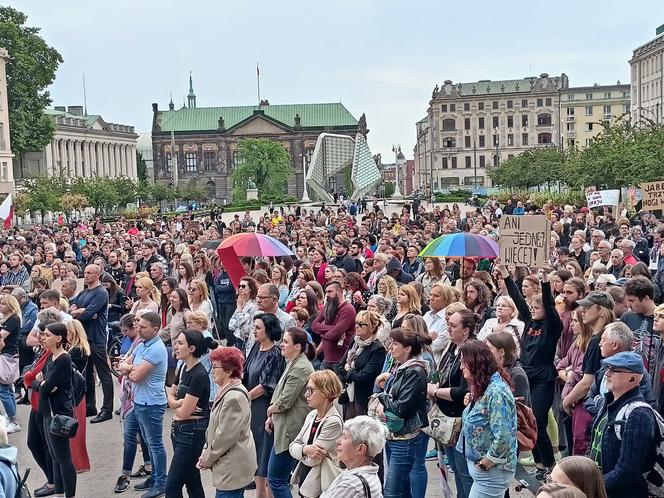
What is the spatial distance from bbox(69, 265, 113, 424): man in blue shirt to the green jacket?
4694 millimetres

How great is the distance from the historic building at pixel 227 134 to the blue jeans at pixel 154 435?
12340 centimetres

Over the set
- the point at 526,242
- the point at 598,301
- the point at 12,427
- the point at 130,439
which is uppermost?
the point at 526,242

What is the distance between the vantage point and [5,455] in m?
5.30

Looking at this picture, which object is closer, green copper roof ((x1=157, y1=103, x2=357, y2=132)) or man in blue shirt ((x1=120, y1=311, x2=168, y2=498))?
man in blue shirt ((x1=120, y1=311, x2=168, y2=498))

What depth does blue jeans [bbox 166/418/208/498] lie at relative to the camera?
748 cm

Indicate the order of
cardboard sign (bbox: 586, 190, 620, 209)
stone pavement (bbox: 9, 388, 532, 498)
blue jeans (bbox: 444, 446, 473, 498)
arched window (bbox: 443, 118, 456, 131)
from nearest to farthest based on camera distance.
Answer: blue jeans (bbox: 444, 446, 473, 498), stone pavement (bbox: 9, 388, 532, 498), cardboard sign (bbox: 586, 190, 620, 209), arched window (bbox: 443, 118, 456, 131)

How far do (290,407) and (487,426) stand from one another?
75.9 inches

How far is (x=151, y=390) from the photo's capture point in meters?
8.66

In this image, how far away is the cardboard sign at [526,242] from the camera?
9898 millimetres

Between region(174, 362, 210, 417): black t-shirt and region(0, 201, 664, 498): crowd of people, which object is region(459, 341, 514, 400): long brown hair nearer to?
region(0, 201, 664, 498): crowd of people

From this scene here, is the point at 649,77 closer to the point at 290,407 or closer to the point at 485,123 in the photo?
the point at 485,123

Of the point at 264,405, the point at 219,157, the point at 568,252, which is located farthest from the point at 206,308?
the point at 219,157

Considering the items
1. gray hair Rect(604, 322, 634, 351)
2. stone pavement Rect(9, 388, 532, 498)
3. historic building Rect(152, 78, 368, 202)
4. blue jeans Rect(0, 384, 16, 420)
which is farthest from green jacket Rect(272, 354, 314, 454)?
historic building Rect(152, 78, 368, 202)

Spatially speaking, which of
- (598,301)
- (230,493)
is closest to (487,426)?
(598,301)
